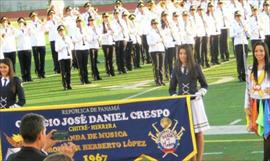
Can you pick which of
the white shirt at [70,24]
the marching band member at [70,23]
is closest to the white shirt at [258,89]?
the marching band member at [70,23]

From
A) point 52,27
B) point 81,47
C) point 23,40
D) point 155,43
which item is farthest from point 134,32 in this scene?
point 155,43

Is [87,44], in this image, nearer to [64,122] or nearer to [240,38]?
[240,38]

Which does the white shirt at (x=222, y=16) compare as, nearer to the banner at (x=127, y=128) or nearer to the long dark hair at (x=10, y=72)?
the long dark hair at (x=10, y=72)

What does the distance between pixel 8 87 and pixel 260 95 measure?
12.0 feet

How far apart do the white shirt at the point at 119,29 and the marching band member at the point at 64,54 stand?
9.73 ft

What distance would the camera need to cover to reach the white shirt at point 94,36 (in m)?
23.0

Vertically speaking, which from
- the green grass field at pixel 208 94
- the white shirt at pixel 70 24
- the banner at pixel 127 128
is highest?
the white shirt at pixel 70 24

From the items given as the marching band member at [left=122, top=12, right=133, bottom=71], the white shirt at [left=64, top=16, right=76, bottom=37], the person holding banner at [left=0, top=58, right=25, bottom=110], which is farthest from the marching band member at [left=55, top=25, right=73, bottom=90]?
the person holding banner at [left=0, top=58, right=25, bottom=110]

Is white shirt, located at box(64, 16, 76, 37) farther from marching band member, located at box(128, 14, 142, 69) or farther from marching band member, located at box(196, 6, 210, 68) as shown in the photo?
marching band member, located at box(196, 6, 210, 68)

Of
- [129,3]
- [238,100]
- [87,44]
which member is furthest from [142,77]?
[129,3]

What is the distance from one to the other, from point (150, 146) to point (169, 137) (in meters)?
0.28

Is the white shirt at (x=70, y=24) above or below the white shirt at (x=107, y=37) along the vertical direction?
above

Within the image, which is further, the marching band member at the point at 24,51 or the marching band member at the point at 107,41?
the marching band member at the point at 24,51

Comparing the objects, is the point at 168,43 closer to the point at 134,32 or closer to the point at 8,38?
the point at 134,32
